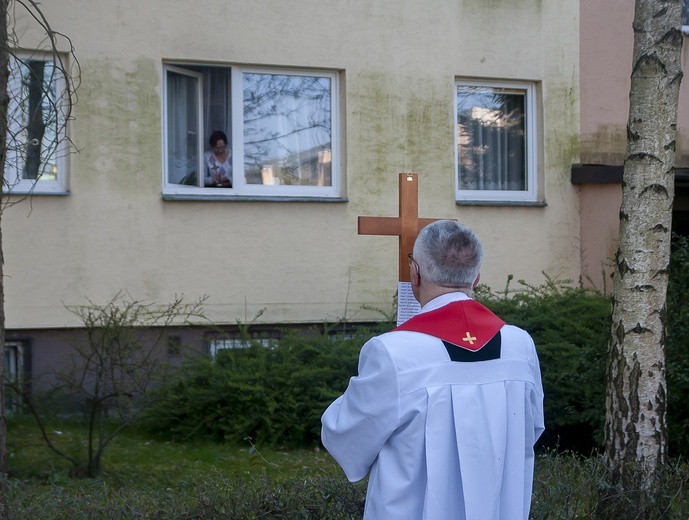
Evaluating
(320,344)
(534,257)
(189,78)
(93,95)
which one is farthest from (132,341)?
(534,257)

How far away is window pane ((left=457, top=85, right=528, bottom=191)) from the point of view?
10938mm

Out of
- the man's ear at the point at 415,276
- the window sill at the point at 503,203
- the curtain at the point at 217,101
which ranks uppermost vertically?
the curtain at the point at 217,101

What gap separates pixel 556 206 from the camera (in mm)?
10828

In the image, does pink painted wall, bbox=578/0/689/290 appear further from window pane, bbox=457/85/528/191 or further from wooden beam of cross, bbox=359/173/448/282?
wooden beam of cross, bbox=359/173/448/282

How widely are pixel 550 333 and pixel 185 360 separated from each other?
131 inches

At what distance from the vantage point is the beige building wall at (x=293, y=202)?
9141mm

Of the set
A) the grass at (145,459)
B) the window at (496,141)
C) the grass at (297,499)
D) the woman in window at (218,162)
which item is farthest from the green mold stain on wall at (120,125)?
the grass at (297,499)

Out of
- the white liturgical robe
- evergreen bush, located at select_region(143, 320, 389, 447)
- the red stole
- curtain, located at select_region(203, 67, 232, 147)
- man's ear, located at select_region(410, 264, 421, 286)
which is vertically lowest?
evergreen bush, located at select_region(143, 320, 389, 447)

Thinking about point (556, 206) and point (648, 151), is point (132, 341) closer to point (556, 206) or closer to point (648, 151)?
point (648, 151)

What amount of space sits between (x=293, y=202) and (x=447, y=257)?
6822mm

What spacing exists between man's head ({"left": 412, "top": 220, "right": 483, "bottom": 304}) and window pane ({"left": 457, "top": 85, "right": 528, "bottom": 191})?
7842 mm

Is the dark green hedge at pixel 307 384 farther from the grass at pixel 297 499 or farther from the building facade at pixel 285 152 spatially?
the grass at pixel 297 499

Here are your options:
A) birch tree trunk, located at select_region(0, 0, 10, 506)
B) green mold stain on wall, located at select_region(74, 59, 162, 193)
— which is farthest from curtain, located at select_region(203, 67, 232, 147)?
birch tree trunk, located at select_region(0, 0, 10, 506)

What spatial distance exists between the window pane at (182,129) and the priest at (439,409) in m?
7.01
